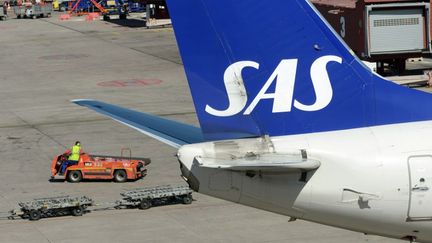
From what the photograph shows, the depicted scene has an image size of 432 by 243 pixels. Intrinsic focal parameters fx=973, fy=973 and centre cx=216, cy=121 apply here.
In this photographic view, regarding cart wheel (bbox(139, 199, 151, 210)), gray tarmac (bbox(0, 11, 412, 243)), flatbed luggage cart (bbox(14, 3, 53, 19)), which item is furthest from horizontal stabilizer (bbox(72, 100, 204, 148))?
flatbed luggage cart (bbox(14, 3, 53, 19))

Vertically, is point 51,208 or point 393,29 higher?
point 393,29

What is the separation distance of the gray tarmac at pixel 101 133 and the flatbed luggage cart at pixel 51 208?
32 cm

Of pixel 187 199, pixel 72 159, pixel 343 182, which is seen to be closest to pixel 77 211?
pixel 187 199

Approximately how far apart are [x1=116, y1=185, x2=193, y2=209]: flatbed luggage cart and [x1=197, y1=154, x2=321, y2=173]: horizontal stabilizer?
15.9 metres

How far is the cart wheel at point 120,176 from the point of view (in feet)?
119

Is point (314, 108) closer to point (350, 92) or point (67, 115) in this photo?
point (350, 92)

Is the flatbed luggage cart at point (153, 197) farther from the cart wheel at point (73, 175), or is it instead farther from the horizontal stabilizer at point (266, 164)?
the horizontal stabilizer at point (266, 164)

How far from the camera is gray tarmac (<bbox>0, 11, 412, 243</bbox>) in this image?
1159 inches

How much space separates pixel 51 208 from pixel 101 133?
46.8ft

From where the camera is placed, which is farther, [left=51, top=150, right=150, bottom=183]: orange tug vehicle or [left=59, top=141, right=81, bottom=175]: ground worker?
[left=59, top=141, right=81, bottom=175]: ground worker

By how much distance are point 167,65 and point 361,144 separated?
52421 millimetres

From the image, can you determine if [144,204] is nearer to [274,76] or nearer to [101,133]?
[101,133]

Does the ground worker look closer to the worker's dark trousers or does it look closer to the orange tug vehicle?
the worker's dark trousers

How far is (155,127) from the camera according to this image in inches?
705
